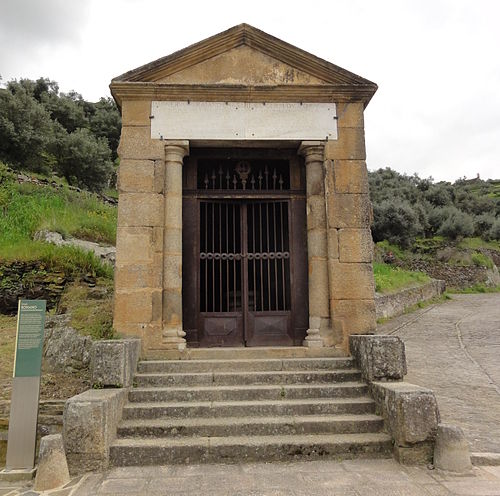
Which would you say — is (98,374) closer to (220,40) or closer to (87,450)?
(87,450)

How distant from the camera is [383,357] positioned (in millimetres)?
5410

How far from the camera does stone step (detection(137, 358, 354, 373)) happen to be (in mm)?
5723

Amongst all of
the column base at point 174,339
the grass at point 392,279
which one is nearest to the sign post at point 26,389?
the column base at point 174,339

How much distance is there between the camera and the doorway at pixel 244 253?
679 cm

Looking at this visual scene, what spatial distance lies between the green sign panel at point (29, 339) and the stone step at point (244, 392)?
110cm

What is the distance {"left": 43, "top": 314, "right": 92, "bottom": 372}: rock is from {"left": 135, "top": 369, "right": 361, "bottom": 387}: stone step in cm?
192

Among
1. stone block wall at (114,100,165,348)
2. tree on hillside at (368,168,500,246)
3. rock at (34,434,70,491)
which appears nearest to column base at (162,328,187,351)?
stone block wall at (114,100,165,348)

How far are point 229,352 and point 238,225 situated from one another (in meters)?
2.08

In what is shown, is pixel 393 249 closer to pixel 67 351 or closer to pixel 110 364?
pixel 67 351

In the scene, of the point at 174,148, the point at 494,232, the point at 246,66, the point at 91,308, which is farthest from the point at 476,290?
the point at 174,148

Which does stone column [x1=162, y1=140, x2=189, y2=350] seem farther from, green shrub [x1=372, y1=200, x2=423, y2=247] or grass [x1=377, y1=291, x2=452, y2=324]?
green shrub [x1=372, y1=200, x2=423, y2=247]

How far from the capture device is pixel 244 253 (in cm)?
697

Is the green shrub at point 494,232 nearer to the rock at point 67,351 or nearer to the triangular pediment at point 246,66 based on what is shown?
the triangular pediment at point 246,66

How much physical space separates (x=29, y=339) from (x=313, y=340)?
349 centimetres
